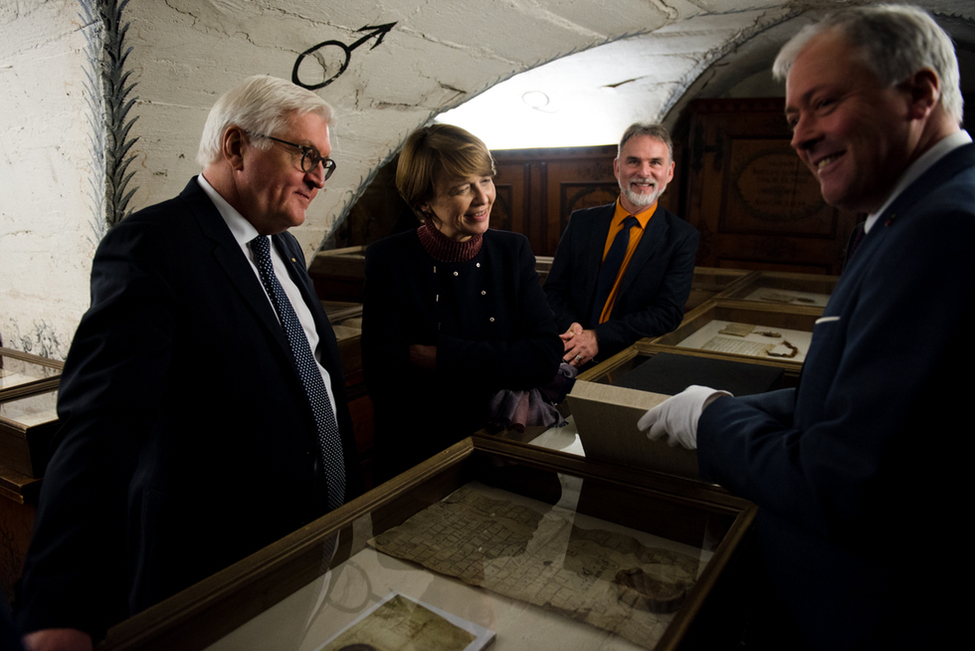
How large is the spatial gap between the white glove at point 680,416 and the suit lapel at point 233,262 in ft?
2.61

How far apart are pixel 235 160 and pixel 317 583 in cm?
92

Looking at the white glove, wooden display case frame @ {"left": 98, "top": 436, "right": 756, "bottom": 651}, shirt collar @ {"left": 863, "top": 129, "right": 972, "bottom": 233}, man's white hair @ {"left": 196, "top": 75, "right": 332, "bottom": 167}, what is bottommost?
wooden display case frame @ {"left": 98, "top": 436, "right": 756, "bottom": 651}

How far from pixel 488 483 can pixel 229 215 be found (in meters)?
0.85

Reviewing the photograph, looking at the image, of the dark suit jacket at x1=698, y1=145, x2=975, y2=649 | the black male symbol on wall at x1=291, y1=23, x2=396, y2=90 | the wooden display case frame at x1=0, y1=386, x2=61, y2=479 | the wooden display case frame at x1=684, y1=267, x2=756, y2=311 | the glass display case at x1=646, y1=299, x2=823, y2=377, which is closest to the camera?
the dark suit jacket at x1=698, y1=145, x2=975, y2=649

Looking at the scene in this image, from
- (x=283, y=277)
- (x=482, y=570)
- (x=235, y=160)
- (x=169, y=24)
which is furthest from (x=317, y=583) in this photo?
(x=169, y=24)

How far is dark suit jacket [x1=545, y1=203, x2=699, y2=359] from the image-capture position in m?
2.87

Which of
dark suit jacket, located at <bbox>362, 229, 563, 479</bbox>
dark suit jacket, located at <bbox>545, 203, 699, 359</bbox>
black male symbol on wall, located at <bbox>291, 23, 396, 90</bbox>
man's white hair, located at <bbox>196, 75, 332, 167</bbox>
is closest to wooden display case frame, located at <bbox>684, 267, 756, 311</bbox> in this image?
dark suit jacket, located at <bbox>545, 203, 699, 359</bbox>

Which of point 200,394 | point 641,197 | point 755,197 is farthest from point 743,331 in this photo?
point 755,197

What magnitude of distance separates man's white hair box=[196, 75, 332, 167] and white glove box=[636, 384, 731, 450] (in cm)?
103

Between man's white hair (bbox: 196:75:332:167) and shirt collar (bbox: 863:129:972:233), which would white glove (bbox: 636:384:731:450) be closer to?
shirt collar (bbox: 863:129:972:233)

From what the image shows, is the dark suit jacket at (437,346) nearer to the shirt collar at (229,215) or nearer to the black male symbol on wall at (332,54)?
the shirt collar at (229,215)

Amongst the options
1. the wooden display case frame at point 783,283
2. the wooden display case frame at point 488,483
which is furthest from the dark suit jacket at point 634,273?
the wooden display case frame at point 488,483

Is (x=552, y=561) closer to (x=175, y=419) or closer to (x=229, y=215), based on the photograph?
(x=175, y=419)

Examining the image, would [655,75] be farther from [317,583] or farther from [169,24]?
[317,583]
